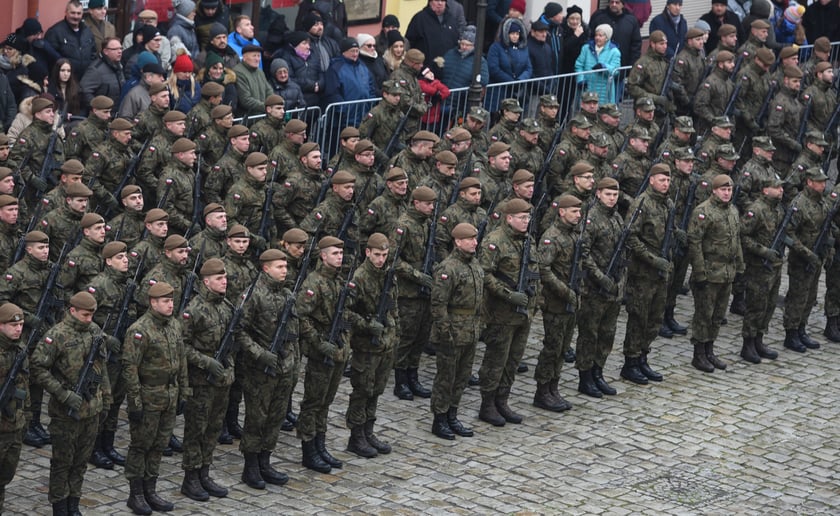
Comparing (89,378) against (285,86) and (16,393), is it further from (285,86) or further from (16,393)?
(285,86)

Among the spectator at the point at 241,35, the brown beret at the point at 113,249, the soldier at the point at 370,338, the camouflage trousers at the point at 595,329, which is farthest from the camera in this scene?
the spectator at the point at 241,35

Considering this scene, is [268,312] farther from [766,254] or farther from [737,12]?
A: [737,12]

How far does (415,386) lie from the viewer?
15.8 m

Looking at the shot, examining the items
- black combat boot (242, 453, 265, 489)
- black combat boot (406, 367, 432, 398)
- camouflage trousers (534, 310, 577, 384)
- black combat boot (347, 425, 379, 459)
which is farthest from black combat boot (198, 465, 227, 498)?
camouflage trousers (534, 310, 577, 384)

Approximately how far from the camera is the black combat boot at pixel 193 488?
42.9 ft

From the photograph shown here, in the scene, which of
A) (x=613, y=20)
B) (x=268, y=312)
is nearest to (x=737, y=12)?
(x=613, y=20)

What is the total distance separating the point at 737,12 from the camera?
24.8 meters

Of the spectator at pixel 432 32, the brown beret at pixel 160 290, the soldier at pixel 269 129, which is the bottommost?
the brown beret at pixel 160 290

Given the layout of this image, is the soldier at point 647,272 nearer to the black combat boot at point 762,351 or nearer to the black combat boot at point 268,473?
the black combat boot at point 762,351

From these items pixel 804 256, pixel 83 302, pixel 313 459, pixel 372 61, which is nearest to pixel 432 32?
pixel 372 61

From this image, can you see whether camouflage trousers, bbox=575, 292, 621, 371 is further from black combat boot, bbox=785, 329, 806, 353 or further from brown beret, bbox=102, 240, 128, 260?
brown beret, bbox=102, 240, 128, 260

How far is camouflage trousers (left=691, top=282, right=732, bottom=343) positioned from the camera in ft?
55.7

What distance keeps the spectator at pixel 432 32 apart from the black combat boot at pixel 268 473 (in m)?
8.44

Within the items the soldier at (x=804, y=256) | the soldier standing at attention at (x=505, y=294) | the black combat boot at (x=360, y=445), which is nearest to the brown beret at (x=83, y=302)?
the black combat boot at (x=360, y=445)
